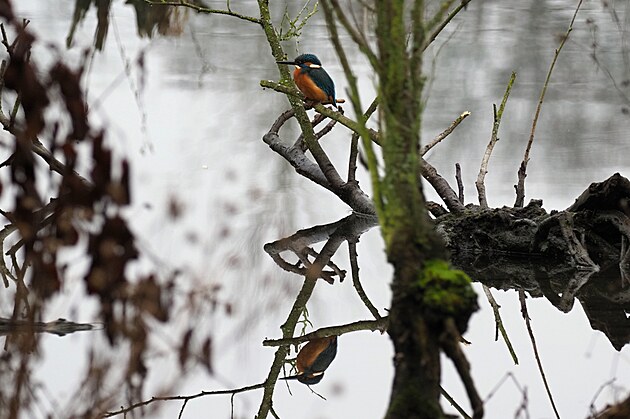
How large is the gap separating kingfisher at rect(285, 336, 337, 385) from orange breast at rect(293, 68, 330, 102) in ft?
4.63

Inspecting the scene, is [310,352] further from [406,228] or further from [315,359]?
[406,228]

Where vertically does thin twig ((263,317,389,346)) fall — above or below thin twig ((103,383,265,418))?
above

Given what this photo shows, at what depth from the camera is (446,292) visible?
4.68ft

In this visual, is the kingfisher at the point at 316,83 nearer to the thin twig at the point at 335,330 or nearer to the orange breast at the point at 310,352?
the thin twig at the point at 335,330

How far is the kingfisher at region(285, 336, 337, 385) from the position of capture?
7.54ft

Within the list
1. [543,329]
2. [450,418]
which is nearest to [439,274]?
[450,418]

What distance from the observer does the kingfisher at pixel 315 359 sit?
2.30 metres

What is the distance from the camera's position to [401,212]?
4.92 ft

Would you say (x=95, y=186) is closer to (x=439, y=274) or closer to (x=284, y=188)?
(x=439, y=274)

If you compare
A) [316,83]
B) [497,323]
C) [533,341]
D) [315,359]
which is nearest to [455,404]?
[315,359]

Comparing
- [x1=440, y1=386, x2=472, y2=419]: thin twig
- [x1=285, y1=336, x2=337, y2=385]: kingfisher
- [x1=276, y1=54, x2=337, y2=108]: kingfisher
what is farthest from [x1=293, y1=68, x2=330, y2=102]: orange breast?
[x1=440, y1=386, x2=472, y2=419]: thin twig

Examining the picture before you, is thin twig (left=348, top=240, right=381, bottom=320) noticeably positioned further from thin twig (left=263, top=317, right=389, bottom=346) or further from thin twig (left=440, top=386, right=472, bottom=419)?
thin twig (left=440, top=386, right=472, bottom=419)

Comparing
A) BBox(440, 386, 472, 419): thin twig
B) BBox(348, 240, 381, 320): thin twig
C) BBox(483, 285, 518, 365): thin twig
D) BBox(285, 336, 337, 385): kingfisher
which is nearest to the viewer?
BBox(440, 386, 472, 419): thin twig

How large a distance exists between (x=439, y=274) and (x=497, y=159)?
12.2ft
